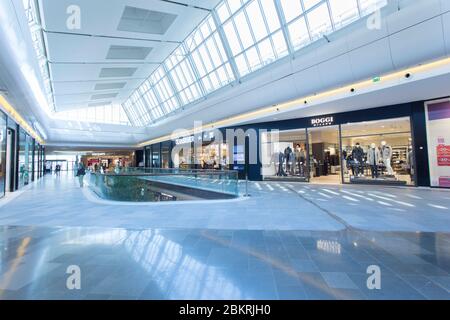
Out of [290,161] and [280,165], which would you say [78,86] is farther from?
[290,161]

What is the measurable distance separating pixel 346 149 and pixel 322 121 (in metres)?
1.86

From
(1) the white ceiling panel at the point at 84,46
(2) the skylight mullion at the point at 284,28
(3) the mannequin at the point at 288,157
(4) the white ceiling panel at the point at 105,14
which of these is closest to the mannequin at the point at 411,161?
(3) the mannequin at the point at 288,157

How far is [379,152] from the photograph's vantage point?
12.2m

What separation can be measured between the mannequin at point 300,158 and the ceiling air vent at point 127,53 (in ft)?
30.1

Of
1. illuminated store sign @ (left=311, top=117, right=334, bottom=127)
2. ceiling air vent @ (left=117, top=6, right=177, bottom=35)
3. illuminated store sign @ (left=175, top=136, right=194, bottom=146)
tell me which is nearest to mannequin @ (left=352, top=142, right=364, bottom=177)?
illuminated store sign @ (left=311, top=117, right=334, bottom=127)

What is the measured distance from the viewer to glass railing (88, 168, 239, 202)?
7715mm

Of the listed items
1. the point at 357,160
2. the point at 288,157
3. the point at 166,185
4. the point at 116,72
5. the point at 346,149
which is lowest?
the point at 166,185

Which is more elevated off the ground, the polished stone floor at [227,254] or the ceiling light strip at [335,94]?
the ceiling light strip at [335,94]

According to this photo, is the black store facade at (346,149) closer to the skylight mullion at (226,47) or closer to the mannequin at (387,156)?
the mannequin at (387,156)

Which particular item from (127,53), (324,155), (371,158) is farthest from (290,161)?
(127,53)

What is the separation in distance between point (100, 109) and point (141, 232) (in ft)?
102

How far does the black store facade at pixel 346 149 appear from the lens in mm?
10383
